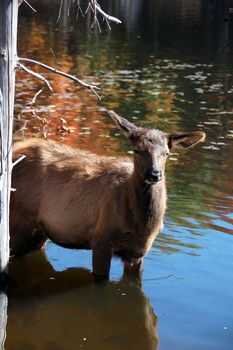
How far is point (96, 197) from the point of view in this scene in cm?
831

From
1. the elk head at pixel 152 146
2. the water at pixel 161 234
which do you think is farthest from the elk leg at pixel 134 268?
the elk head at pixel 152 146

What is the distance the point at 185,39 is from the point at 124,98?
16441mm

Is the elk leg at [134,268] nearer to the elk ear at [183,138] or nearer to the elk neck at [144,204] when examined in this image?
the elk neck at [144,204]

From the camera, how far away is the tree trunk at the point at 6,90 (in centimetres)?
729

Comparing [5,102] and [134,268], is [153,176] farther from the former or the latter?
[5,102]

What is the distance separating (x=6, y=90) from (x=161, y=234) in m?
3.34

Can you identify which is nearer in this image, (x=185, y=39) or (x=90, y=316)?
(x=90, y=316)

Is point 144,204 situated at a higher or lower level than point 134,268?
higher

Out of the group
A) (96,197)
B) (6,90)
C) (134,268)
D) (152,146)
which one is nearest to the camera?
(6,90)

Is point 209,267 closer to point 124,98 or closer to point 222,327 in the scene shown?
point 222,327

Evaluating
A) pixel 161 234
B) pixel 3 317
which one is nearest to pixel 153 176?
pixel 3 317

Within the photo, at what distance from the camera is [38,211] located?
848 cm

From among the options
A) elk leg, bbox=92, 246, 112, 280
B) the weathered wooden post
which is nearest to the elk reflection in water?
elk leg, bbox=92, 246, 112, 280

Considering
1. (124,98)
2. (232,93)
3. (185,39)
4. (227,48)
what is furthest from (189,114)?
(185,39)
